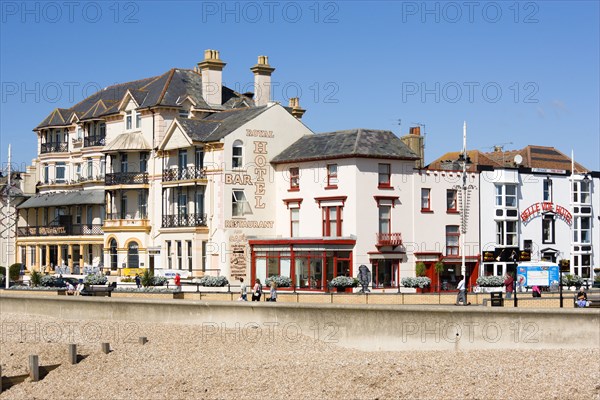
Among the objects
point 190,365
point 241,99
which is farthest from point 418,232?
point 190,365

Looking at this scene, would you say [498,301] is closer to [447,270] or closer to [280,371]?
[280,371]

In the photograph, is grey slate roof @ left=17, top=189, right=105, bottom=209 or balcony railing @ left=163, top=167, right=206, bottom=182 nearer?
balcony railing @ left=163, top=167, right=206, bottom=182

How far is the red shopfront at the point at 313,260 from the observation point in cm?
6144

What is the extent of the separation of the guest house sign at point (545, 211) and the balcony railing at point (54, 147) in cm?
3423

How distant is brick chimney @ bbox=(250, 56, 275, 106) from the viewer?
73750 mm

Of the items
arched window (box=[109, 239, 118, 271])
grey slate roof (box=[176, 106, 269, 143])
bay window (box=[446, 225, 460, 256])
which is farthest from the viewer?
arched window (box=[109, 239, 118, 271])

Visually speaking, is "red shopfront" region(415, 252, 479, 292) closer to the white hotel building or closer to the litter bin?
the white hotel building

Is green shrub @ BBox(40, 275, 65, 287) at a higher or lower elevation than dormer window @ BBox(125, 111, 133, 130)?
lower

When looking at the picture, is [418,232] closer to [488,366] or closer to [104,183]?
[104,183]

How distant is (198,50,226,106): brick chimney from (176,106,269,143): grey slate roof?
159 inches

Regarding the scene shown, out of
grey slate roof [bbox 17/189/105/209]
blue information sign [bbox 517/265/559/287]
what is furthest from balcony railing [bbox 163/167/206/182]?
blue information sign [bbox 517/265/559/287]

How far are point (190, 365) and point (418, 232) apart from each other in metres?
28.0

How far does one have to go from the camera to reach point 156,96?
71.9 meters

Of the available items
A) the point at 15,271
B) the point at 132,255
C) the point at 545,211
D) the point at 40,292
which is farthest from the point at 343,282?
the point at 15,271
